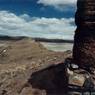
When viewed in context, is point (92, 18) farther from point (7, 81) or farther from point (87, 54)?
point (7, 81)

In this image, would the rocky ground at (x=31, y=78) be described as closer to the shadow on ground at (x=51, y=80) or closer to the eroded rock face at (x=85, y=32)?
the shadow on ground at (x=51, y=80)

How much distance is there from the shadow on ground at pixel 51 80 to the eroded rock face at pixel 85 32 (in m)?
4.08

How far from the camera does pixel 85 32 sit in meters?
78.3

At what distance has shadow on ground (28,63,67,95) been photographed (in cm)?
7891

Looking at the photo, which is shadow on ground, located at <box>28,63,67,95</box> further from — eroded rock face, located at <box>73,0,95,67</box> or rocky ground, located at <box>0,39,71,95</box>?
eroded rock face, located at <box>73,0,95,67</box>

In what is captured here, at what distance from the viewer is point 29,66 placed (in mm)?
99375

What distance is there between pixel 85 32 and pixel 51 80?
9.99 m

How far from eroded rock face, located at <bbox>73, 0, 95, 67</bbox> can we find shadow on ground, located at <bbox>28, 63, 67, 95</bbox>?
4.08 m

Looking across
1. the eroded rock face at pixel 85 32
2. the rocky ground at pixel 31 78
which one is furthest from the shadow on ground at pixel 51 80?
the eroded rock face at pixel 85 32

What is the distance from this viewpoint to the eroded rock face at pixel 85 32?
7719 centimetres

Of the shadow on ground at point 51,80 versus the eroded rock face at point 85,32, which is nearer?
the eroded rock face at point 85,32

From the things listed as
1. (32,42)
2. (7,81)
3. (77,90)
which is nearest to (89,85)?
(77,90)

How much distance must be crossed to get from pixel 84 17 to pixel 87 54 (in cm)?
584

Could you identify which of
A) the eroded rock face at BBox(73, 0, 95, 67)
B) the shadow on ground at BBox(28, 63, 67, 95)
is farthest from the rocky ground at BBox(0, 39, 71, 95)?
the eroded rock face at BBox(73, 0, 95, 67)
